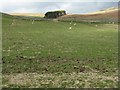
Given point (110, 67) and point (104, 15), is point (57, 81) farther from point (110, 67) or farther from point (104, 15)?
point (104, 15)

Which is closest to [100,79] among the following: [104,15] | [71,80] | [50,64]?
[71,80]

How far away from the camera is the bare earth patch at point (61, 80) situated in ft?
65.3

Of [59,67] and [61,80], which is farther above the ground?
[59,67]

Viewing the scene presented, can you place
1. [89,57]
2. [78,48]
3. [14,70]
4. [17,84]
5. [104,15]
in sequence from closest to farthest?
[17,84]
[14,70]
[89,57]
[78,48]
[104,15]

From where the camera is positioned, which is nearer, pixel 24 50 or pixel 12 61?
pixel 12 61

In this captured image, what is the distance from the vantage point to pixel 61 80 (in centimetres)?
2097

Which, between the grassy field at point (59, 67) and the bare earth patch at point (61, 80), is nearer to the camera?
the bare earth patch at point (61, 80)

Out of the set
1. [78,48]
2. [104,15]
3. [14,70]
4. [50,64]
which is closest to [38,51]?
[78,48]

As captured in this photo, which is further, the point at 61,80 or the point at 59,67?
the point at 59,67

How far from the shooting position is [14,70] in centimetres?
2378

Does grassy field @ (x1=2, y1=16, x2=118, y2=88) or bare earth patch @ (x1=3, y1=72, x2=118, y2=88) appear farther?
grassy field @ (x1=2, y1=16, x2=118, y2=88)

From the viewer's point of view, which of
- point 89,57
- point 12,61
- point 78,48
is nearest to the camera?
point 12,61

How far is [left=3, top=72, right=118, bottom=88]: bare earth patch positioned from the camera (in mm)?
19906

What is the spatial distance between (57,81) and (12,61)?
24.7 ft
